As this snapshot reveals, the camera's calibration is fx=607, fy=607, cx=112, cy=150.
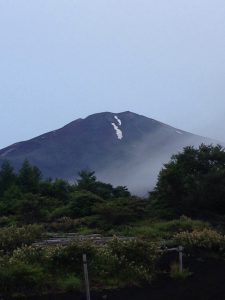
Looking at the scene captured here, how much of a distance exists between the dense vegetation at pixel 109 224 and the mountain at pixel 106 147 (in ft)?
178

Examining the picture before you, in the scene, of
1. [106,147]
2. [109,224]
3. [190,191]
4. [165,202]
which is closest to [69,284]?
[109,224]

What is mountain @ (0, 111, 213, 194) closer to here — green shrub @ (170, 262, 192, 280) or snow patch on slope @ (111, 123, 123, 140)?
snow patch on slope @ (111, 123, 123, 140)

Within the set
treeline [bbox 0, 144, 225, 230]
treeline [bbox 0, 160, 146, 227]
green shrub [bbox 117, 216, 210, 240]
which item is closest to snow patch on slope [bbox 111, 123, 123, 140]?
treeline [bbox 0, 160, 146, 227]

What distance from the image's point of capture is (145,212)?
25516 millimetres

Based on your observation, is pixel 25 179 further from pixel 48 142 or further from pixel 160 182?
pixel 48 142

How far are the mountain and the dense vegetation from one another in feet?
178

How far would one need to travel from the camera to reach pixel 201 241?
16906 mm

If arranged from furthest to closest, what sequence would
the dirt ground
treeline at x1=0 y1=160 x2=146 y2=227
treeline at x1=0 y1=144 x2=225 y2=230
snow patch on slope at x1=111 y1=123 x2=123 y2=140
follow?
snow patch on slope at x1=111 y1=123 x2=123 y2=140 → treeline at x1=0 y1=144 x2=225 y2=230 → treeline at x1=0 y1=160 x2=146 y2=227 → the dirt ground

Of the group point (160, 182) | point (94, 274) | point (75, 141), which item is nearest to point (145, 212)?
point (160, 182)

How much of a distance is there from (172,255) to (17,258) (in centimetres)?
422

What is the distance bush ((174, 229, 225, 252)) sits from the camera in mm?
16734

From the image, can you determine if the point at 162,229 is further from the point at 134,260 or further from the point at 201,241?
the point at 134,260

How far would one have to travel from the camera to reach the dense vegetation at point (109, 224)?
12531mm

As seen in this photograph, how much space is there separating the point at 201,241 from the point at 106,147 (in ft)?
289
